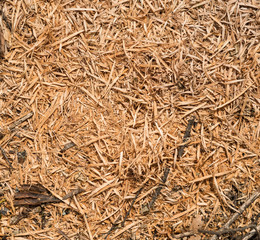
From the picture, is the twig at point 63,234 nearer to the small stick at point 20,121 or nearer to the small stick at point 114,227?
the small stick at point 114,227

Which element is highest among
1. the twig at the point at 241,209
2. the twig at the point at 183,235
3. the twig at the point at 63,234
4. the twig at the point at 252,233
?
the twig at the point at 241,209

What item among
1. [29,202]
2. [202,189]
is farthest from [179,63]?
[29,202]

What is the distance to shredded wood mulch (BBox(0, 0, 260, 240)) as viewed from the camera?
1885 millimetres

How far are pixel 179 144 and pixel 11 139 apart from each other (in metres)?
1.19

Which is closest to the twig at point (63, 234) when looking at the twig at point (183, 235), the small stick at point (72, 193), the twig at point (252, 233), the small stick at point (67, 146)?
the small stick at point (72, 193)

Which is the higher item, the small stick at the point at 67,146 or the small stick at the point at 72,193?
the small stick at the point at 67,146

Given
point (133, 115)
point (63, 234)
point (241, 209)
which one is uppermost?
point (133, 115)

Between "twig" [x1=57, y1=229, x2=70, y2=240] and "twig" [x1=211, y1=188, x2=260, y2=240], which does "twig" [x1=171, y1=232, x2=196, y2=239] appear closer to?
"twig" [x1=211, y1=188, x2=260, y2=240]

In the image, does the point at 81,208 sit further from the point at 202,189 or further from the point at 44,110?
the point at 202,189

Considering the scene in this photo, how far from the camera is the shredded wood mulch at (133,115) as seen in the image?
1885 millimetres

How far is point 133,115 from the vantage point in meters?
1.89

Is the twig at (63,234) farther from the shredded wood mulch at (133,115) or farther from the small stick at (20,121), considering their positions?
the small stick at (20,121)

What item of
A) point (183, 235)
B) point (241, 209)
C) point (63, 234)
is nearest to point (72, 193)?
point (63, 234)

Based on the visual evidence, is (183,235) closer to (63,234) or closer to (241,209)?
(241,209)
